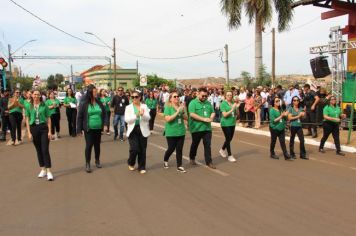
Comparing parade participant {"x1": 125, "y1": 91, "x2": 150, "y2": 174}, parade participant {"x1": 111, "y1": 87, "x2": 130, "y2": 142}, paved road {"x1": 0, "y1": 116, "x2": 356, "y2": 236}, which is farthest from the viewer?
parade participant {"x1": 111, "y1": 87, "x2": 130, "y2": 142}

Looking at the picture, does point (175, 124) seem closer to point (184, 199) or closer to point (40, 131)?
point (184, 199)

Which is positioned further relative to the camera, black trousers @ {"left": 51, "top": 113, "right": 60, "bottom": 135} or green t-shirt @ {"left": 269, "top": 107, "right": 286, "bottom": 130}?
black trousers @ {"left": 51, "top": 113, "right": 60, "bottom": 135}

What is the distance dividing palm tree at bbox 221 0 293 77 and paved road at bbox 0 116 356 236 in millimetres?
16619

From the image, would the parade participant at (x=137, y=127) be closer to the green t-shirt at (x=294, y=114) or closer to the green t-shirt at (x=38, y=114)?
the green t-shirt at (x=38, y=114)

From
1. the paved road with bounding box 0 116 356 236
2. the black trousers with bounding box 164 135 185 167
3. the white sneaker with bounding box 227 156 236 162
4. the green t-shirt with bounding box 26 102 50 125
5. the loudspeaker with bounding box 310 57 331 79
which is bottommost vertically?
the paved road with bounding box 0 116 356 236

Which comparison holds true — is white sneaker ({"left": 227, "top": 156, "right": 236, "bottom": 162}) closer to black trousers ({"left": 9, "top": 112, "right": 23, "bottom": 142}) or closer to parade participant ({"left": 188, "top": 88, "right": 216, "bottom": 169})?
parade participant ({"left": 188, "top": 88, "right": 216, "bottom": 169})

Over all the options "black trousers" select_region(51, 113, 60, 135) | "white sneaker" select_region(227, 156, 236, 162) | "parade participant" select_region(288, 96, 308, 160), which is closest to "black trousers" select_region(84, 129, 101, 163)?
"white sneaker" select_region(227, 156, 236, 162)

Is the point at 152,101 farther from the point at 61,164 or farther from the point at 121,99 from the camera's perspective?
the point at 61,164

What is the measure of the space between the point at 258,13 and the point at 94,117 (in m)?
19.2

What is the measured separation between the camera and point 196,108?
960cm

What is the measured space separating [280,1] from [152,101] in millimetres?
13691

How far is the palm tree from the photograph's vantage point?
2600cm

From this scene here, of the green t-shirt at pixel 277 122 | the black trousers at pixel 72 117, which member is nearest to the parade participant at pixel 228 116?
the green t-shirt at pixel 277 122

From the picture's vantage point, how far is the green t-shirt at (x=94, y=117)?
9164mm
